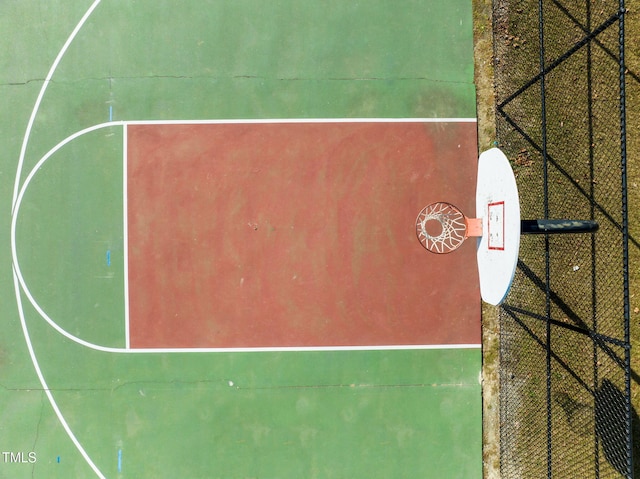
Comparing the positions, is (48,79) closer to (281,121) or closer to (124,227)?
(124,227)

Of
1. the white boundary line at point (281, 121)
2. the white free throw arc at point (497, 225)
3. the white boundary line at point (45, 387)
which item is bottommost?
the white boundary line at point (45, 387)

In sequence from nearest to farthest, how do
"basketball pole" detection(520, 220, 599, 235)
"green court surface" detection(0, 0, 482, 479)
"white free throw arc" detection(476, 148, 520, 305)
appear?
1. "white free throw arc" detection(476, 148, 520, 305)
2. "basketball pole" detection(520, 220, 599, 235)
3. "green court surface" detection(0, 0, 482, 479)

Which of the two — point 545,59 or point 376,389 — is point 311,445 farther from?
point 545,59

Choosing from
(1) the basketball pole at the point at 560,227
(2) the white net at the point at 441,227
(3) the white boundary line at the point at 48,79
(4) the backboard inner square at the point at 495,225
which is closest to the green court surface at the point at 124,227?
Result: (3) the white boundary line at the point at 48,79

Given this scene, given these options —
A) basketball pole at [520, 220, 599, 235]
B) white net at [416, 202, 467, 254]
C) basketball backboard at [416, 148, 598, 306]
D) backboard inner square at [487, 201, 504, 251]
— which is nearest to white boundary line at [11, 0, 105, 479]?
white net at [416, 202, 467, 254]

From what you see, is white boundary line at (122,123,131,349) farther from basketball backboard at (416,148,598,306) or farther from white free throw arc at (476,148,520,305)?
white free throw arc at (476,148,520,305)

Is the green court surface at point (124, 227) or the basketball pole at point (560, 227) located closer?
the basketball pole at point (560, 227)

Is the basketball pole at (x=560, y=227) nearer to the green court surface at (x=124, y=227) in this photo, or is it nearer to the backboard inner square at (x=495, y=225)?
the backboard inner square at (x=495, y=225)
